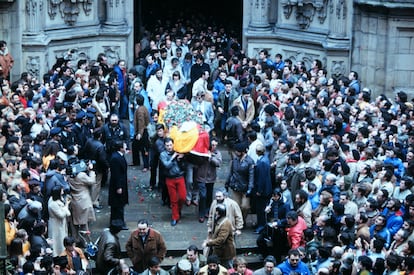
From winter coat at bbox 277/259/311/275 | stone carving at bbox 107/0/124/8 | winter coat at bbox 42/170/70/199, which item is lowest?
winter coat at bbox 277/259/311/275

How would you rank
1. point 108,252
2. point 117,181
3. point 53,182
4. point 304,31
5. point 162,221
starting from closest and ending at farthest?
point 108,252 < point 53,182 < point 117,181 < point 162,221 < point 304,31

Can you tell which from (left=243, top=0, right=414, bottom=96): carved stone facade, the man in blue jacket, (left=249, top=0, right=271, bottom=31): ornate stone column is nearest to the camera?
the man in blue jacket

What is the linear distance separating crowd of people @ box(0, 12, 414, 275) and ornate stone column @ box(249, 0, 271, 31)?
3.32 metres

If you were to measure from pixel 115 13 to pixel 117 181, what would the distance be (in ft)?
36.5

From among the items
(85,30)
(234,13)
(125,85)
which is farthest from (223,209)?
(234,13)

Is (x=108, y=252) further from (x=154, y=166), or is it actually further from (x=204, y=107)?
(x=204, y=107)

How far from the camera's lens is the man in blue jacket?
15.6m

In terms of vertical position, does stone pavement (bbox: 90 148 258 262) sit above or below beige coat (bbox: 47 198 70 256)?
below

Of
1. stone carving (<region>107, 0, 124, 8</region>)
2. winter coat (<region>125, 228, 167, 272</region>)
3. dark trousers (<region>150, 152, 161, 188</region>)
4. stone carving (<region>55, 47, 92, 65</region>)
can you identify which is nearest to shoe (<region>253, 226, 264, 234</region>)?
dark trousers (<region>150, 152, 161, 188</region>)

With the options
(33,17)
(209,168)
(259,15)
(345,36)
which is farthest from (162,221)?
(259,15)

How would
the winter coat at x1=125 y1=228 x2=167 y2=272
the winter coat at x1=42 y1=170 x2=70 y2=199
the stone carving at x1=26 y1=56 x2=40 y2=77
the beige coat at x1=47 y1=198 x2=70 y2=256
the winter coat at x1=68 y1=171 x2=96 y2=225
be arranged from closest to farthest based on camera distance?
the winter coat at x1=125 y1=228 x2=167 y2=272 < the beige coat at x1=47 y1=198 x2=70 y2=256 < the winter coat at x1=42 y1=170 x2=70 y2=199 < the winter coat at x1=68 y1=171 x2=96 y2=225 < the stone carving at x1=26 y1=56 x2=40 y2=77

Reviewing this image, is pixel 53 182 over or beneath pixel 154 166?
over

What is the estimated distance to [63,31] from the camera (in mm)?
28359

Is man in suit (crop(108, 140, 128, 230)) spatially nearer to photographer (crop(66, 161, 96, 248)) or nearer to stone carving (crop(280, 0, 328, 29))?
photographer (crop(66, 161, 96, 248))
